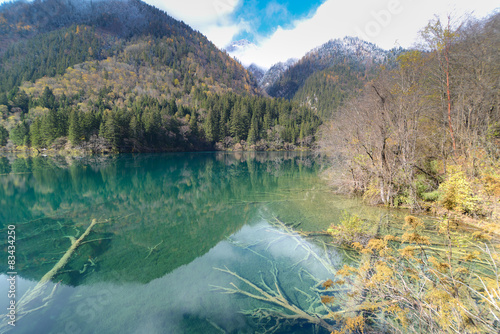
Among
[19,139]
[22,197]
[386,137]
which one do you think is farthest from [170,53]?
[386,137]

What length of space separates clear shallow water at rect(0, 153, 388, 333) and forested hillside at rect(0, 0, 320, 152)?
48.0 metres

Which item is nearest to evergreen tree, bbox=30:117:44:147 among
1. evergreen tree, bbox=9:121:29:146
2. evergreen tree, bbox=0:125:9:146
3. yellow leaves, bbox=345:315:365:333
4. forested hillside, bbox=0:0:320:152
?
forested hillside, bbox=0:0:320:152

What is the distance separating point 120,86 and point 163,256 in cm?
10920

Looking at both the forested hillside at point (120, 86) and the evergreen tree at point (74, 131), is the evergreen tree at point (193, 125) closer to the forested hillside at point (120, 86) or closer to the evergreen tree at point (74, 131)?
the forested hillside at point (120, 86)

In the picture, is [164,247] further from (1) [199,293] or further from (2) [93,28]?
(2) [93,28]

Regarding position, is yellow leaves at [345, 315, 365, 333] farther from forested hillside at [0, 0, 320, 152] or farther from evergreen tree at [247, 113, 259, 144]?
evergreen tree at [247, 113, 259, 144]

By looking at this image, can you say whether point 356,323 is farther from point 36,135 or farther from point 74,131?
point 36,135

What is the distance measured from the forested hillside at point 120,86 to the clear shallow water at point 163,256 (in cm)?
4798

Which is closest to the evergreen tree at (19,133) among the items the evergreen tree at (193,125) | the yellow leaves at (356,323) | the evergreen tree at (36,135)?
the evergreen tree at (36,135)

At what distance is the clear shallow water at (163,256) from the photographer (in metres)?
4.67

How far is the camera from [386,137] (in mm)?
9945

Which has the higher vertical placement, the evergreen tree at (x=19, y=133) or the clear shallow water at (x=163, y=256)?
the evergreen tree at (x=19, y=133)

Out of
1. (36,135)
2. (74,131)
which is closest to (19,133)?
(36,135)

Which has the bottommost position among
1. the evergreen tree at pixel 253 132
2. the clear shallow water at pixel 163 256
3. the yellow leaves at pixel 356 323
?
the clear shallow water at pixel 163 256
